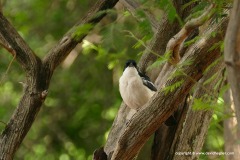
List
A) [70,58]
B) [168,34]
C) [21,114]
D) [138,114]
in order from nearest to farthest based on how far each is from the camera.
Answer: [138,114] → [21,114] → [168,34] → [70,58]

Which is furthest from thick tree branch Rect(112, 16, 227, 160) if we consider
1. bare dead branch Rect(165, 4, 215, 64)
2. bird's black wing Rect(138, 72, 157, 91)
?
bird's black wing Rect(138, 72, 157, 91)

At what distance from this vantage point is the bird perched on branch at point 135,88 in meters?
8.09

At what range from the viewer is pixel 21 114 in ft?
24.0

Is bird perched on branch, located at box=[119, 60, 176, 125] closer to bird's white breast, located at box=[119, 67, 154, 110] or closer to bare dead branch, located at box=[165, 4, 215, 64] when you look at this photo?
bird's white breast, located at box=[119, 67, 154, 110]

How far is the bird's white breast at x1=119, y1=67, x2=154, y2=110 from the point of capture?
8125mm

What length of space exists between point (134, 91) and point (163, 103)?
2482 millimetres

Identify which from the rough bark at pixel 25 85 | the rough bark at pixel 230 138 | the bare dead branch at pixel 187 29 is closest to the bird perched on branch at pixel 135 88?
the rough bark at pixel 25 85

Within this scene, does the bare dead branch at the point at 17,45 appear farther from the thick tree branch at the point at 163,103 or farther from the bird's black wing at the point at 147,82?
the thick tree branch at the point at 163,103

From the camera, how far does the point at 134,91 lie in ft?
26.9

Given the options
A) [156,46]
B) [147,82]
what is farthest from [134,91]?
[156,46]

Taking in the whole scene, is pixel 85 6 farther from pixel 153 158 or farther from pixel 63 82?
pixel 153 158

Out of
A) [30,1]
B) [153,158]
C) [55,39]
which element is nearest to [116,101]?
[55,39]

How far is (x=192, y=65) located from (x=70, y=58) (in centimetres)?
713

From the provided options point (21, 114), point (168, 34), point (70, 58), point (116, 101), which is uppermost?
point (21, 114)
